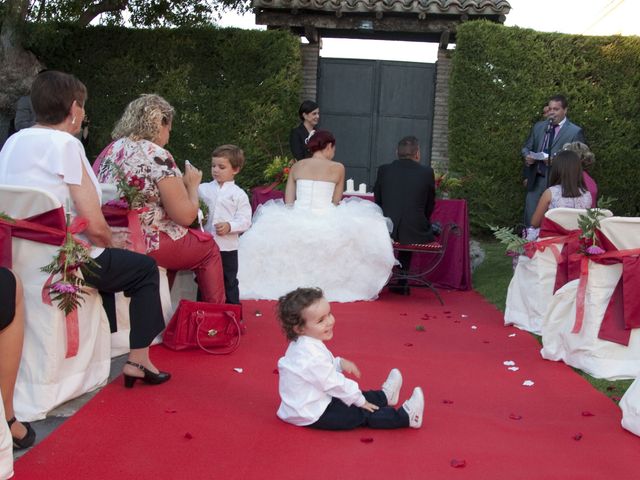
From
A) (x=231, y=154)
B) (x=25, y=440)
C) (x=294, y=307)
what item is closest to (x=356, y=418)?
(x=294, y=307)

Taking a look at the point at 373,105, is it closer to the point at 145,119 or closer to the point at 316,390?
the point at 145,119

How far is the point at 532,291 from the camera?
6625mm

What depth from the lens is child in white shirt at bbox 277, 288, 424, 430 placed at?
3951mm

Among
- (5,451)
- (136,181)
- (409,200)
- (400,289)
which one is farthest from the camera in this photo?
(400,289)

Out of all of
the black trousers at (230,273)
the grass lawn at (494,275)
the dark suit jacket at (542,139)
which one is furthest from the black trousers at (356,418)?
the dark suit jacket at (542,139)

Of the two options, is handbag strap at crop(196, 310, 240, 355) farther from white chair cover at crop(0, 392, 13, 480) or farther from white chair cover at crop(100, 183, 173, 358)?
white chair cover at crop(0, 392, 13, 480)

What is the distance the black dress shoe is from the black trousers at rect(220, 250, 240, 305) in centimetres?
264

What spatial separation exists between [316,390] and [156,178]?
1918 millimetres

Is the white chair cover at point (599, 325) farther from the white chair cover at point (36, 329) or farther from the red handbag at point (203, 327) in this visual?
the white chair cover at point (36, 329)

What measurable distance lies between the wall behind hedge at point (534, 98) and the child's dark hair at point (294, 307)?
26.9ft

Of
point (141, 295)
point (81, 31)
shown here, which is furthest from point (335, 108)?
point (141, 295)

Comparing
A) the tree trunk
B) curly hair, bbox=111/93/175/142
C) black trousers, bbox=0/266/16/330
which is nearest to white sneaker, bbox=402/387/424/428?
black trousers, bbox=0/266/16/330

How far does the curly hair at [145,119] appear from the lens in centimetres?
524

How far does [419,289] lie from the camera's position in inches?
357
